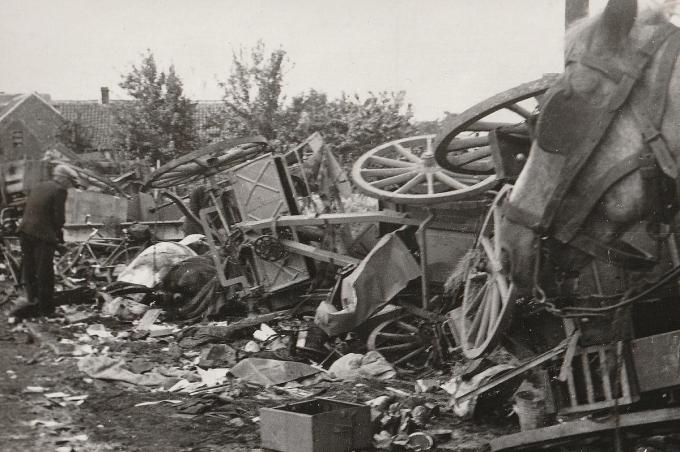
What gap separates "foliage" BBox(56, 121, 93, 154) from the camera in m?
46.1

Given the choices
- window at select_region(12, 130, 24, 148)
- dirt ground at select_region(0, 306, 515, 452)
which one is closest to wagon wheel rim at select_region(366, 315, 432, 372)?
dirt ground at select_region(0, 306, 515, 452)

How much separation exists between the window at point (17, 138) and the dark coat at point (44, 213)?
168 feet

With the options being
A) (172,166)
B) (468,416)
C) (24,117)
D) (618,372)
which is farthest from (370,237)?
(24,117)

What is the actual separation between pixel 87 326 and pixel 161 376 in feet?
10.1

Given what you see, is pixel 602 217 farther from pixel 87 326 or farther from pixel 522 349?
pixel 87 326

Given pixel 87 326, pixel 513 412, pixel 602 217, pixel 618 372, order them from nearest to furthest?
pixel 602 217 < pixel 618 372 < pixel 513 412 < pixel 87 326

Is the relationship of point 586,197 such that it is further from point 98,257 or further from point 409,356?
point 98,257

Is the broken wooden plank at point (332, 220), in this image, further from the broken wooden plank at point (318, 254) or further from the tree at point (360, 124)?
the tree at point (360, 124)

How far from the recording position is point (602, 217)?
2467mm

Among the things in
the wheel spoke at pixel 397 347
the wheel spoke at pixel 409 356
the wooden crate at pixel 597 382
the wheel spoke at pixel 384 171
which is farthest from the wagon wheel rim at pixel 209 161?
the wooden crate at pixel 597 382

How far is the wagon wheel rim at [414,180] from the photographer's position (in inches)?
275

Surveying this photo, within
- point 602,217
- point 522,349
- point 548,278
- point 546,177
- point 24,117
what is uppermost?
point 24,117

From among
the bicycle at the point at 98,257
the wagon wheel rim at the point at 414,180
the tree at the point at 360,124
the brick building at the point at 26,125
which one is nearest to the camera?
the wagon wheel rim at the point at 414,180

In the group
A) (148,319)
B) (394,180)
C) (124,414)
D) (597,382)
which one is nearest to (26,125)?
(148,319)
